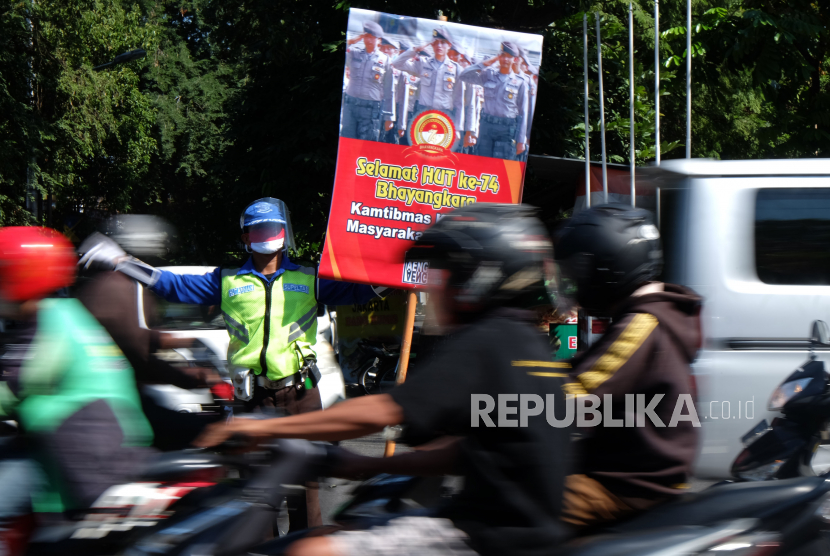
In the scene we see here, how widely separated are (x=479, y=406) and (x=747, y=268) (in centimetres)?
266

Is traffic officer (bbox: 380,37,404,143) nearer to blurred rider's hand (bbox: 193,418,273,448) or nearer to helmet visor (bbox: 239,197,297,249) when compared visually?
helmet visor (bbox: 239,197,297,249)

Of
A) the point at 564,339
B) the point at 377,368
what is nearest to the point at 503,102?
the point at 564,339

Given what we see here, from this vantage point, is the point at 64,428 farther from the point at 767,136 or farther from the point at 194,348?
the point at 767,136

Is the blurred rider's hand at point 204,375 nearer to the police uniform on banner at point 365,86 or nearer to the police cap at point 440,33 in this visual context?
the police uniform on banner at point 365,86

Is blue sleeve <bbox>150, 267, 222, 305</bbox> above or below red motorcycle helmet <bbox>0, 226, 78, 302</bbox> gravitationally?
below

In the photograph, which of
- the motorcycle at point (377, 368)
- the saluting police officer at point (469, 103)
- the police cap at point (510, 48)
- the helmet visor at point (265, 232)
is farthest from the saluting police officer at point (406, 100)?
the motorcycle at point (377, 368)

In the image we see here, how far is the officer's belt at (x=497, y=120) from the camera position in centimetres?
568

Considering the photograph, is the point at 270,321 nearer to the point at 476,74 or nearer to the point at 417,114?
the point at 417,114

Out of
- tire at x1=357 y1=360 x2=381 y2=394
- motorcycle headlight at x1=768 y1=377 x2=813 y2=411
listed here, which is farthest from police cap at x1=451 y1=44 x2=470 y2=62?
tire at x1=357 y1=360 x2=381 y2=394

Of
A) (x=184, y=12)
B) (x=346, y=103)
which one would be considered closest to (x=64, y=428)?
(x=346, y=103)

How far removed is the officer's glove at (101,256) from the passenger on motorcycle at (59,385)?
655mm

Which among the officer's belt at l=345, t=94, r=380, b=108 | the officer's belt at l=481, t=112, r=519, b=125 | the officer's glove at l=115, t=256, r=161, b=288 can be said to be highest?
the officer's belt at l=345, t=94, r=380, b=108

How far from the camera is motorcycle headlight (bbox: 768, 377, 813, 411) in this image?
3.96 meters

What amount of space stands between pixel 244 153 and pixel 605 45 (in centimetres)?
620
